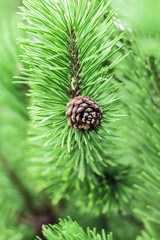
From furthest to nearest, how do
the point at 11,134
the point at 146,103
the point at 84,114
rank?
the point at 11,134 < the point at 146,103 < the point at 84,114

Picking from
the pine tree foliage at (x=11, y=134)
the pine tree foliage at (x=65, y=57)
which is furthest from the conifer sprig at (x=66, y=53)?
the pine tree foliage at (x=11, y=134)

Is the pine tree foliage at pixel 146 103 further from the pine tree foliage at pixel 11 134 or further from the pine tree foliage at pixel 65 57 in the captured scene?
the pine tree foliage at pixel 11 134

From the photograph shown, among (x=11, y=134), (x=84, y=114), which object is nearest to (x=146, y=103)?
(x=84, y=114)

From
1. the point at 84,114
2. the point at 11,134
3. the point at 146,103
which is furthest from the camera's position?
the point at 11,134

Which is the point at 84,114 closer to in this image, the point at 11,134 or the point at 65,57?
the point at 65,57

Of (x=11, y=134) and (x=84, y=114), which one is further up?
(x=84, y=114)

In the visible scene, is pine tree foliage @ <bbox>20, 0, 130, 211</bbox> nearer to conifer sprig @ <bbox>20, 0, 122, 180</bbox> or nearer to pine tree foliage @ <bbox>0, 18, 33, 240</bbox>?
conifer sprig @ <bbox>20, 0, 122, 180</bbox>

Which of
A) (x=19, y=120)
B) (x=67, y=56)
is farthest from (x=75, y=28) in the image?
(x=19, y=120)

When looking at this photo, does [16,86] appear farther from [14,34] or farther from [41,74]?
[41,74]

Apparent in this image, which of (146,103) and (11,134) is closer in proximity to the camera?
(146,103)
